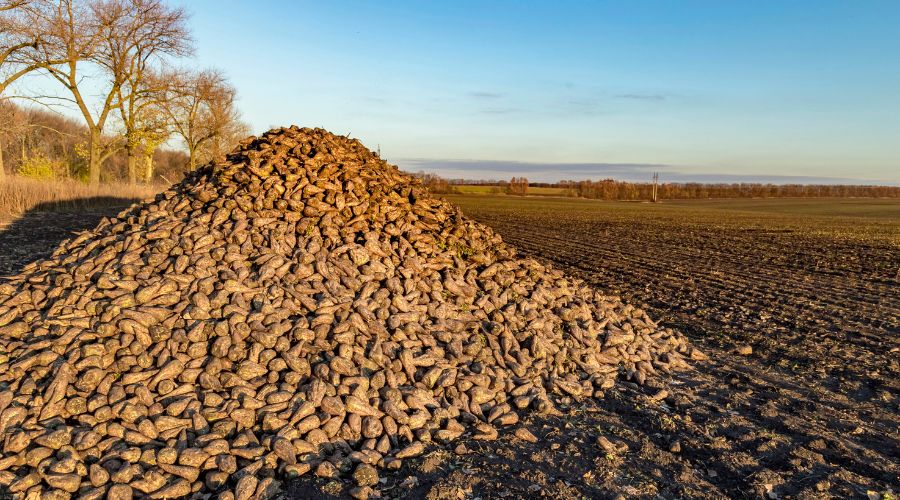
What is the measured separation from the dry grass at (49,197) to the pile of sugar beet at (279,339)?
552 inches

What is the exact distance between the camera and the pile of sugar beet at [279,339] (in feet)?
13.5

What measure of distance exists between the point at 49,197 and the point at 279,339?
1986 centimetres

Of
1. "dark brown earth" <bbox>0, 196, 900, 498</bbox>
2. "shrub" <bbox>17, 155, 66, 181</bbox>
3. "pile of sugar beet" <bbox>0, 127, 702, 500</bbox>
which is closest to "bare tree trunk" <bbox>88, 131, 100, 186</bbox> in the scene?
"shrub" <bbox>17, 155, 66, 181</bbox>

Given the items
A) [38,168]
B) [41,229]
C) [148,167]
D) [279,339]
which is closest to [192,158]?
[148,167]

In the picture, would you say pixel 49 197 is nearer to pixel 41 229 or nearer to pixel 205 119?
pixel 41 229

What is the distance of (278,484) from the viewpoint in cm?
390

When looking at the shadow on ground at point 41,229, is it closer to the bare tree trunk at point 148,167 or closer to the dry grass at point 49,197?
the dry grass at point 49,197

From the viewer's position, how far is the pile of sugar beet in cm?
410

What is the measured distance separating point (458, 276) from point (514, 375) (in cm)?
166

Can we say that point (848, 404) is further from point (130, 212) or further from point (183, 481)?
point (130, 212)

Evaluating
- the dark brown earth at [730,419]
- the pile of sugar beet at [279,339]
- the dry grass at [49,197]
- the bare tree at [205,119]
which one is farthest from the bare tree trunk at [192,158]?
the pile of sugar beet at [279,339]

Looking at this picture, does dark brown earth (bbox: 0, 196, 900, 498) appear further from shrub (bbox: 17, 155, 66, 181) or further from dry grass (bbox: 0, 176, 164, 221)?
shrub (bbox: 17, 155, 66, 181)

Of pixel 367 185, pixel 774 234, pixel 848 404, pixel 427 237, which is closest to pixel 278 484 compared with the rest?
pixel 427 237

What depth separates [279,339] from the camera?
5133mm
